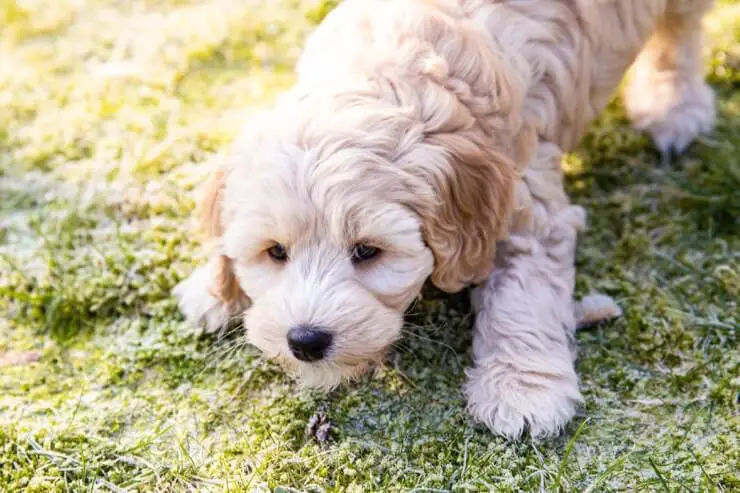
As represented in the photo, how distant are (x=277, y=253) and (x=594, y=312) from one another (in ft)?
4.28

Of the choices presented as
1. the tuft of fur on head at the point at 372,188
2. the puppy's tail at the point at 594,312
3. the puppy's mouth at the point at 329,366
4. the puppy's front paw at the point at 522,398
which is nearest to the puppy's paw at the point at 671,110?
the puppy's tail at the point at 594,312

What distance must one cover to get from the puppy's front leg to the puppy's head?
0.95ft

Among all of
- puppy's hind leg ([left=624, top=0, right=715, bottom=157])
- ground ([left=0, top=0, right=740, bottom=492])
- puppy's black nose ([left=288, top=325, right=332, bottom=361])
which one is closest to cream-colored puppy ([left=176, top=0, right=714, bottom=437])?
puppy's black nose ([left=288, top=325, right=332, bottom=361])

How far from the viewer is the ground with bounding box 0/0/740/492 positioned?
2773 millimetres

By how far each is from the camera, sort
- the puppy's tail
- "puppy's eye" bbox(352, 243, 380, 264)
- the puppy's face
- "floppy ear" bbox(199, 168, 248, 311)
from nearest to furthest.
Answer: the puppy's face → "puppy's eye" bbox(352, 243, 380, 264) → "floppy ear" bbox(199, 168, 248, 311) → the puppy's tail

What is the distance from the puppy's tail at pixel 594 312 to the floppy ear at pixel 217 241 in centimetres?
132

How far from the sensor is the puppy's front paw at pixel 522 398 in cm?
281

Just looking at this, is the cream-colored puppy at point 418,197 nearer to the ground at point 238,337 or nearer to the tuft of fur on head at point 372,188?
the tuft of fur on head at point 372,188

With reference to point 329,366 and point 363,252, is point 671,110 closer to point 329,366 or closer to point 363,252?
point 363,252

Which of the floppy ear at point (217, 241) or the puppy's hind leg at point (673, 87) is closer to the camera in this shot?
the floppy ear at point (217, 241)

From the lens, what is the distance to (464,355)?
3186 mm

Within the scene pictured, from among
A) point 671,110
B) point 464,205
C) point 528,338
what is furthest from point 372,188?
point 671,110

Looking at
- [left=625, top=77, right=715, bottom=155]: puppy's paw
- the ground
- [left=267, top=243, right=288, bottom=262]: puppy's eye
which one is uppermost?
[left=267, top=243, right=288, bottom=262]: puppy's eye

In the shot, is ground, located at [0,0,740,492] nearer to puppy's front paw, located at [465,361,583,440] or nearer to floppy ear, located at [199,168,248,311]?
puppy's front paw, located at [465,361,583,440]
